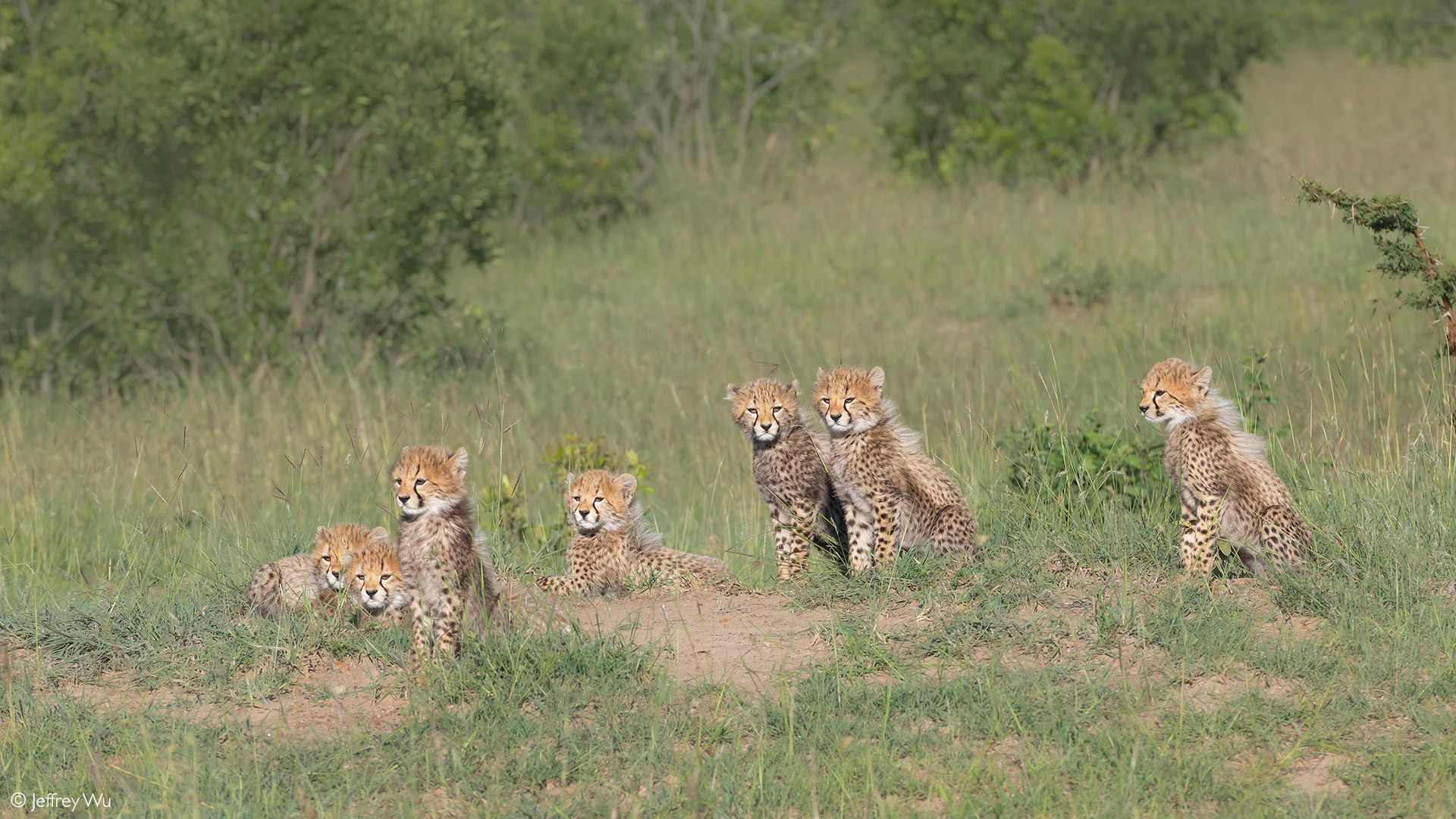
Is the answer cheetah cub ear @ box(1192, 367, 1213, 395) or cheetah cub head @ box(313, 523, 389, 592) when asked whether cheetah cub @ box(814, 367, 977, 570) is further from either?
→ cheetah cub head @ box(313, 523, 389, 592)

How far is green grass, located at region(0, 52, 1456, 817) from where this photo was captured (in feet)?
12.5

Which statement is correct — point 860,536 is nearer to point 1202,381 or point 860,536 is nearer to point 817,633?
point 817,633

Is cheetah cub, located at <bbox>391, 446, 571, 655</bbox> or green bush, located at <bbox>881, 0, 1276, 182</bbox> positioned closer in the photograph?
cheetah cub, located at <bbox>391, 446, 571, 655</bbox>

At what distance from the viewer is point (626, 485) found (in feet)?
18.1

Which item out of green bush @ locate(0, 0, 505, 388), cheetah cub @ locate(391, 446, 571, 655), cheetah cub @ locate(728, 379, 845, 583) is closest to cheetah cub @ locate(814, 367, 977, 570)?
cheetah cub @ locate(728, 379, 845, 583)

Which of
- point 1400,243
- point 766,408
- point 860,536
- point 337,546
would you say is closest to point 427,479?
point 337,546

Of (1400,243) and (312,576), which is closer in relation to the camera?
(312,576)

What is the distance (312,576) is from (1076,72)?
1355cm

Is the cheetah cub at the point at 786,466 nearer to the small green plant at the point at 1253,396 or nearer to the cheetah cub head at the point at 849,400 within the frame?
the cheetah cub head at the point at 849,400

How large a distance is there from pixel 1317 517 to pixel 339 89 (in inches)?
320

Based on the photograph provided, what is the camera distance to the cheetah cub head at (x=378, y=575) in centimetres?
484

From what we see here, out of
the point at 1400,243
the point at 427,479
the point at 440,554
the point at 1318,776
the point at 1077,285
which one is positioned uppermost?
the point at 1077,285

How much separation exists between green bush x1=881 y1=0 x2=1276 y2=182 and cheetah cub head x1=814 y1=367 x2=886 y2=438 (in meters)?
Result: 11.9

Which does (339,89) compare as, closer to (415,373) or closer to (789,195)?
(415,373)
